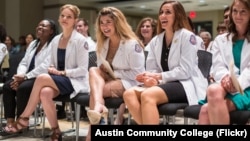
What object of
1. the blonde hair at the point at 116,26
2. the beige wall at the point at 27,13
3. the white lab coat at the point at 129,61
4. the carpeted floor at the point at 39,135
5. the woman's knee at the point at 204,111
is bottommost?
the carpeted floor at the point at 39,135

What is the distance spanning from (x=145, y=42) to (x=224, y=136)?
2.59 meters

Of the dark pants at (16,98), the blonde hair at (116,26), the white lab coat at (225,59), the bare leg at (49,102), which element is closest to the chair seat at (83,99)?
the bare leg at (49,102)

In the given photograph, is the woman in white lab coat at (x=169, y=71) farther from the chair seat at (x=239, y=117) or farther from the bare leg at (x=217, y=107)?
the chair seat at (x=239, y=117)

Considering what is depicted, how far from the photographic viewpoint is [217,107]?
6.97ft

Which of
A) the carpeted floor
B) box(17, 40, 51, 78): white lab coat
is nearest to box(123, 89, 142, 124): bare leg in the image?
the carpeted floor

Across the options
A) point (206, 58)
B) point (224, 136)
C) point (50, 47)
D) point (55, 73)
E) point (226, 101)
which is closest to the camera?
point (224, 136)

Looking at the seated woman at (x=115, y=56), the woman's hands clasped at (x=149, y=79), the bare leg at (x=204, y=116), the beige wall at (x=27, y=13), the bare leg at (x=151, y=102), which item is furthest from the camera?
the beige wall at (x=27, y=13)

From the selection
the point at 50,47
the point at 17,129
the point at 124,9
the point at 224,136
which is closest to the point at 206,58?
the point at 224,136

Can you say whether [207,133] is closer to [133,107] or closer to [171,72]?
[133,107]

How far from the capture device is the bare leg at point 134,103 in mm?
2480

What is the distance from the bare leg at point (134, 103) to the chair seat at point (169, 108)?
0.48 feet

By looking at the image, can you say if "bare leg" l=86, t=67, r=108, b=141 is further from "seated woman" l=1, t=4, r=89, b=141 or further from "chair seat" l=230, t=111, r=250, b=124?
"chair seat" l=230, t=111, r=250, b=124

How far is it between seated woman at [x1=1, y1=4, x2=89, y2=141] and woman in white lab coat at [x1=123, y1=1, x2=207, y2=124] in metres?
0.74

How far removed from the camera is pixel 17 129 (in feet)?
11.3
